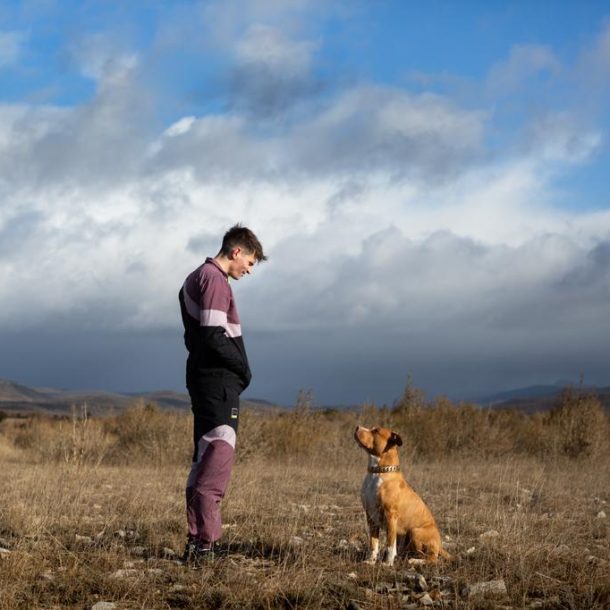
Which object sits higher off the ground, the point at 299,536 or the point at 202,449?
the point at 202,449

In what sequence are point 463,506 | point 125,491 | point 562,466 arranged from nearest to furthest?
1. point 463,506
2. point 125,491
3. point 562,466

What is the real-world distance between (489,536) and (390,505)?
154cm

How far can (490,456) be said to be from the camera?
65.5ft

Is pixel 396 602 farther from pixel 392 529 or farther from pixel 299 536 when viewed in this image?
pixel 299 536

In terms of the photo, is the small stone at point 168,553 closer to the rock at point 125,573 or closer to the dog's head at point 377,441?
the rock at point 125,573

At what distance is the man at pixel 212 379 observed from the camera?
621 centimetres

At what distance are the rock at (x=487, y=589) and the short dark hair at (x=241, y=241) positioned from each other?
2.87 m

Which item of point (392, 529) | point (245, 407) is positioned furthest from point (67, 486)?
point (245, 407)

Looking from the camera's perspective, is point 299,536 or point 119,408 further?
point 119,408

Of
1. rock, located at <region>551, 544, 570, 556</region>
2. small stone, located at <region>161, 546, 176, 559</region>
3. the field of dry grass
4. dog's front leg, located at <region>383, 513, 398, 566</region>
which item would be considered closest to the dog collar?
dog's front leg, located at <region>383, 513, 398, 566</region>

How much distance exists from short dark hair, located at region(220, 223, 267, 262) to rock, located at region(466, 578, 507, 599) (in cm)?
287

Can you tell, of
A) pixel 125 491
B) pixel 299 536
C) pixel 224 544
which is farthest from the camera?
pixel 125 491

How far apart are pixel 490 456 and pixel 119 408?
989 cm

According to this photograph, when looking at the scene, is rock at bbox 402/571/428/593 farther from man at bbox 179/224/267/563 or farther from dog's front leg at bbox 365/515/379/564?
man at bbox 179/224/267/563
